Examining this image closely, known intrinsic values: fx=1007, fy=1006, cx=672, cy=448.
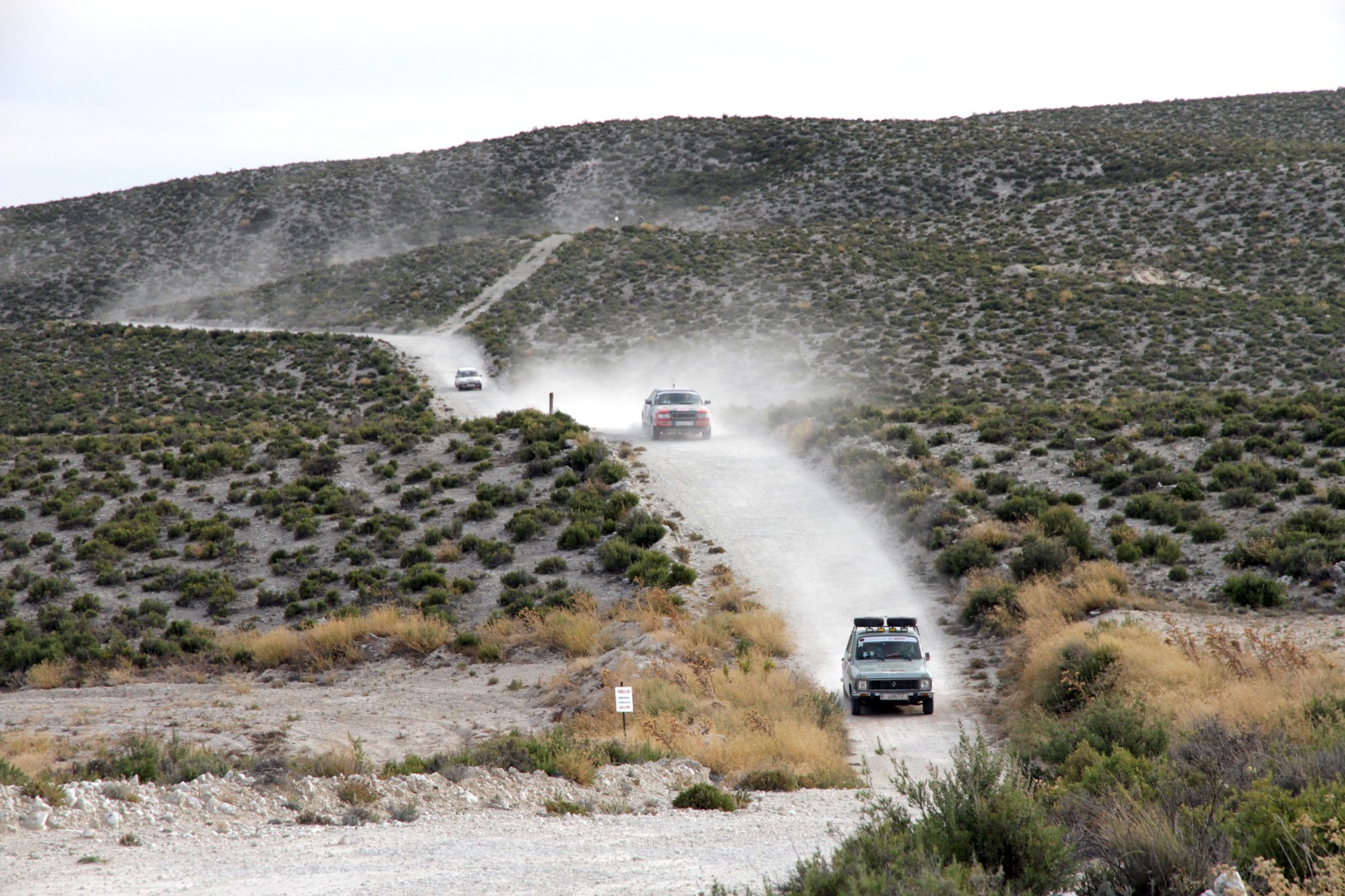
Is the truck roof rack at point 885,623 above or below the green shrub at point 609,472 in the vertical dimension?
below

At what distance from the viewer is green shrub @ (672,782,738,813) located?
10922mm

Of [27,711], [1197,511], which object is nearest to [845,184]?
[1197,511]

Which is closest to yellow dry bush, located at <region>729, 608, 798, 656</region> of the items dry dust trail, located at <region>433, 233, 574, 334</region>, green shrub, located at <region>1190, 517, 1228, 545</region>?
green shrub, located at <region>1190, 517, 1228, 545</region>

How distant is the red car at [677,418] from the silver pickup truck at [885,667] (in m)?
19.2

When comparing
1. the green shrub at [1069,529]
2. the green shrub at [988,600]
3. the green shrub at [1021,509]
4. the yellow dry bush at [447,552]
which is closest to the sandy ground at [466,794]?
the green shrub at [988,600]

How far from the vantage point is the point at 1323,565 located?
18.6 meters

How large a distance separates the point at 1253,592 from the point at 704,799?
41.6 ft

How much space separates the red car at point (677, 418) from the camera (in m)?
35.6

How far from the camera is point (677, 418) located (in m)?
35.6

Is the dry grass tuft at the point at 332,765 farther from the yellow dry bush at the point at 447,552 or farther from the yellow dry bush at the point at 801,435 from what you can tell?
the yellow dry bush at the point at 801,435

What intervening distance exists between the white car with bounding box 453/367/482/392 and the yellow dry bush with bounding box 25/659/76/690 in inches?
1257

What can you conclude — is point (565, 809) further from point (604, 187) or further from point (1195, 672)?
point (604, 187)

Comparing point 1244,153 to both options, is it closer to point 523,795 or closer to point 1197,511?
point 1197,511

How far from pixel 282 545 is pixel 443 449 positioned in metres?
7.94
